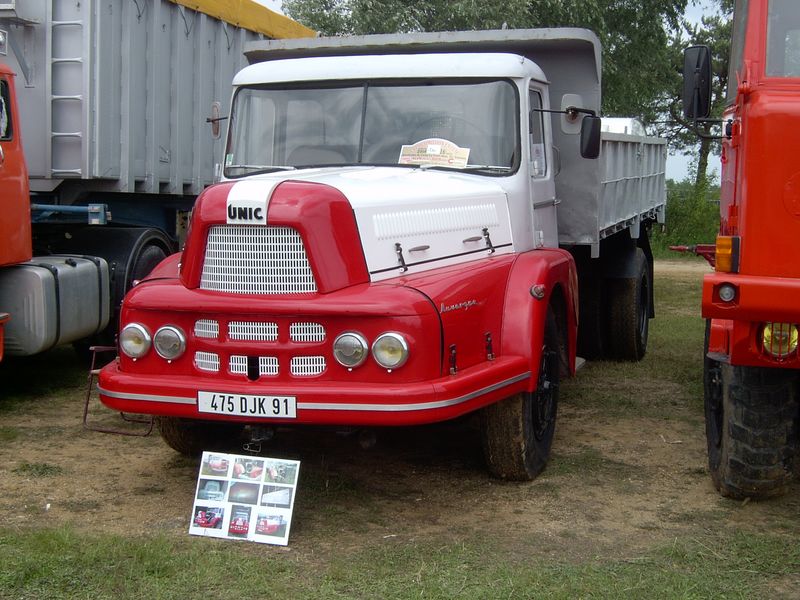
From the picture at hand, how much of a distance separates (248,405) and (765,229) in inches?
91.0

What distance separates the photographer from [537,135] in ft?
20.8

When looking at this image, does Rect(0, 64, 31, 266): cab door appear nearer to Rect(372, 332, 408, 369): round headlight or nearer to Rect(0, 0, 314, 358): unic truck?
Rect(0, 0, 314, 358): unic truck

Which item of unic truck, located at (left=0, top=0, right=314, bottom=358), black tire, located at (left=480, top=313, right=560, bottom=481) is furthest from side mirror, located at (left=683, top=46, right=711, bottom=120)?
unic truck, located at (left=0, top=0, right=314, bottom=358)

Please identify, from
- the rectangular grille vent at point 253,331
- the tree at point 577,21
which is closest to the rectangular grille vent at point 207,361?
the rectangular grille vent at point 253,331

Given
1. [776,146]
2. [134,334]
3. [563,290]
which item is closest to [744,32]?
[776,146]

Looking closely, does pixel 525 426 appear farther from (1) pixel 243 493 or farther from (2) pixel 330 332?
(1) pixel 243 493

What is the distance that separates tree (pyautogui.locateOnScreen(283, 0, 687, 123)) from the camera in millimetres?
19797

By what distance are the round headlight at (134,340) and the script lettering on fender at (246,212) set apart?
2.18 feet

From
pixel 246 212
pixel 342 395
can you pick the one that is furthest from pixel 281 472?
pixel 246 212

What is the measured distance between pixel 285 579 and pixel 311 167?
2.61 m

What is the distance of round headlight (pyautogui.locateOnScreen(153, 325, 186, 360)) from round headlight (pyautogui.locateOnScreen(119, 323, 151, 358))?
2.4 inches

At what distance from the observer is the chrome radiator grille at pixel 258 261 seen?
4.75m

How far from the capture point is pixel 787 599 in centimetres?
411

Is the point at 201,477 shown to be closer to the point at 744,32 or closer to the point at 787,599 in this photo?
the point at 787,599
